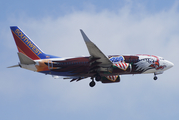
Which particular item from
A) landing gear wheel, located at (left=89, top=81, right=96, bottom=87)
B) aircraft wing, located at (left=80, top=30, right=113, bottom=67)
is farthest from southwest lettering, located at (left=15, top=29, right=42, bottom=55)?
landing gear wheel, located at (left=89, top=81, right=96, bottom=87)

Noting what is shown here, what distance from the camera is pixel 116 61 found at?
57.3 m

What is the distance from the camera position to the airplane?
178ft

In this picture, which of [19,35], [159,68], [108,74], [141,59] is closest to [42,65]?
[19,35]

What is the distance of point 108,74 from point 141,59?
6.52 meters

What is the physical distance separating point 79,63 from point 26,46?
913 centimetres

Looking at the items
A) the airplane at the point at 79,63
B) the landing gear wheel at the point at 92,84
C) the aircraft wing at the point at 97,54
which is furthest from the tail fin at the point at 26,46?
the landing gear wheel at the point at 92,84

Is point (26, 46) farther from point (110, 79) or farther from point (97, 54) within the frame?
point (110, 79)

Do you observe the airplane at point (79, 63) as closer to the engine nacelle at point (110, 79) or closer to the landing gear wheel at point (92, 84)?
the landing gear wheel at point (92, 84)

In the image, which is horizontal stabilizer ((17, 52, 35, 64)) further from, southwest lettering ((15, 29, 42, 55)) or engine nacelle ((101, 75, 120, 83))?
engine nacelle ((101, 75, 120, 83))

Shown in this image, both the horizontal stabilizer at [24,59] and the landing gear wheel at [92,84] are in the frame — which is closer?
the horizontal stabilizer at [24,59]

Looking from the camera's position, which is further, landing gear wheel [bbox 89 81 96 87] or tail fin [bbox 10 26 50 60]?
landing gear wheel [bbox 89 81 96 87]

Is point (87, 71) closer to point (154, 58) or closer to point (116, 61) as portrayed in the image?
point (116, 61)

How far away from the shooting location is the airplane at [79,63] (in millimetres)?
54219

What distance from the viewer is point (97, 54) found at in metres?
53.2
